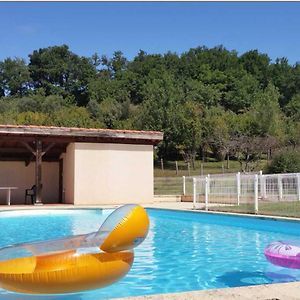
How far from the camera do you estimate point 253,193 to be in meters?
13.0

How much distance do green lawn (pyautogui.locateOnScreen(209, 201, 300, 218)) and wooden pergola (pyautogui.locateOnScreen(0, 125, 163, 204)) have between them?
5952 millimetres

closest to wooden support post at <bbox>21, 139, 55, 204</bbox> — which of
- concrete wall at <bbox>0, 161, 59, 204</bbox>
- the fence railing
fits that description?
concrete wall at <bbox>0, 161, 59, 204</bbox>

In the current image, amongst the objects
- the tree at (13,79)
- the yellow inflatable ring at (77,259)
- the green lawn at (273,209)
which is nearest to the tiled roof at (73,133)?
the green lawn at (273,209)

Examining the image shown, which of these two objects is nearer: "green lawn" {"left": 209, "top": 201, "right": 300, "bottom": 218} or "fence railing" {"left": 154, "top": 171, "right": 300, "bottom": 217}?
"green lawn" {"left": 209, "top": 201, "right": 300, "bottom": 218}

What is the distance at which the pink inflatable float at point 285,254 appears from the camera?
5.36m

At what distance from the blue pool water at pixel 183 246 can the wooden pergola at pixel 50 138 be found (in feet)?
11.0

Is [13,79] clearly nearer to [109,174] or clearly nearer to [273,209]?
[109,174]

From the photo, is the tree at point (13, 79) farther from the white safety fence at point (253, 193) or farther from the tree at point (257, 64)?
the white safety fence at point (253, 193)

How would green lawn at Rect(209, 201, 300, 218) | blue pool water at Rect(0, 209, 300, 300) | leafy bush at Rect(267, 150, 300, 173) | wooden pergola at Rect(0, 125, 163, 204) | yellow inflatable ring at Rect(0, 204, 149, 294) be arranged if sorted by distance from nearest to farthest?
yellow inflatable ring at Rect(0, 204, 149, 294) < blue pool water at Rect(0, 209, 300, 300) < green lawn at Rect(209, 201, 300, 218) < wooden pergola at Rect(0, 125, 163, 204) < leafy bush at Rect(267, 150, 300, 173)

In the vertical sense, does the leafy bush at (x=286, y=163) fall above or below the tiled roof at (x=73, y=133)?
below

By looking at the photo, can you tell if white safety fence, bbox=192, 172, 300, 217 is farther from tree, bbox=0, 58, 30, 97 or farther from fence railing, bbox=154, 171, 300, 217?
tree, bbox=0, 58, 30, 97

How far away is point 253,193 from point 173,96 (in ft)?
108

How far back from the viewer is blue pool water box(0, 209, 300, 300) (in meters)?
5.62

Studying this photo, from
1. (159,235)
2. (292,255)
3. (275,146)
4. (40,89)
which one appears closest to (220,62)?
(40,89)
